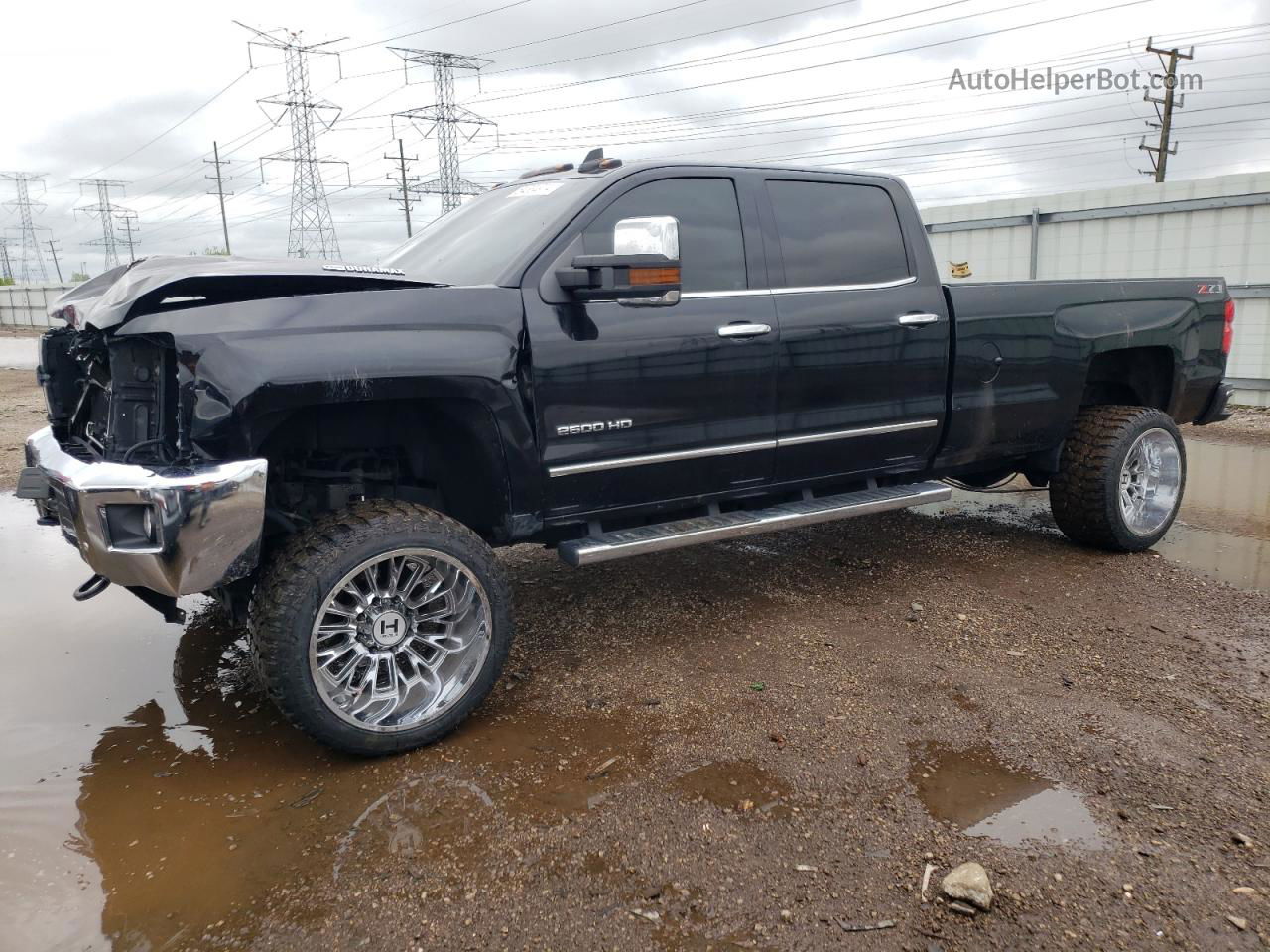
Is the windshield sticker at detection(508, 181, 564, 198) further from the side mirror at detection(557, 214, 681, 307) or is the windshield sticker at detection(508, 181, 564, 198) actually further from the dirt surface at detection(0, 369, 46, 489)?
the dirt surface at detection(0, 369, 46, 489)

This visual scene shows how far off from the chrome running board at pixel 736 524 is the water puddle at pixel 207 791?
1.96ft

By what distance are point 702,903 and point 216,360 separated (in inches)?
81.1

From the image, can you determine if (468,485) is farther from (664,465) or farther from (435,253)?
(435,253)

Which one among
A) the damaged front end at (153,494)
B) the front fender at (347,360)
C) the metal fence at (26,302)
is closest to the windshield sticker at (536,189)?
the front fender at (347,360)

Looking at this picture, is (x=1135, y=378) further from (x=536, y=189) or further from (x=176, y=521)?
(x=176, y=521)

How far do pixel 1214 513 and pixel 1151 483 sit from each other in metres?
1.26

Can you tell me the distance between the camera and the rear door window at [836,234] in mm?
4105

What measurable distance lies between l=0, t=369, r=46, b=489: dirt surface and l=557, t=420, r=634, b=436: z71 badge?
5.97m

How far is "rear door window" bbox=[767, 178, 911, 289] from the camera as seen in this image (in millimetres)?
4105

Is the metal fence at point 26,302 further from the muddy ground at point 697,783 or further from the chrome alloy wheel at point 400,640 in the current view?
the chrome alloy wheel at point 400,640

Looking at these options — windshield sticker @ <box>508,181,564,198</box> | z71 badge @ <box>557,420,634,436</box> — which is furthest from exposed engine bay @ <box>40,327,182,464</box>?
windshield sticker @ <box>508,181,564,198</box>

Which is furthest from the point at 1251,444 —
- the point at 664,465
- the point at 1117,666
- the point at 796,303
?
the point at 664,465

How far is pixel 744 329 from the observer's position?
3799mm

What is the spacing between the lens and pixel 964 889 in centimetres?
230
